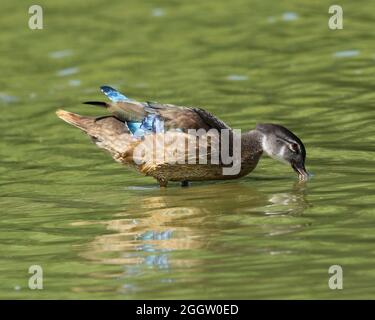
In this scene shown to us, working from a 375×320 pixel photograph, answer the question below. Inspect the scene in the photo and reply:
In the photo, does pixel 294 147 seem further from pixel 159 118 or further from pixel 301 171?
pixel 159 118

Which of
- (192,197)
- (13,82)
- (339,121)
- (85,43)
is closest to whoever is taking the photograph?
(192,197)

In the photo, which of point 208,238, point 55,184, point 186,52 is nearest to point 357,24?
point 186,52

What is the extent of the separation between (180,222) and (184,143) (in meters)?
1.69

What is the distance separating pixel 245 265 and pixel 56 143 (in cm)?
634

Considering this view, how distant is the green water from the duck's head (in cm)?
23

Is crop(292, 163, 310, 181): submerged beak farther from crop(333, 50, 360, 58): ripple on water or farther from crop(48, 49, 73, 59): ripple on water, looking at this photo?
crop(48, 49, 73, 59): ripple on water

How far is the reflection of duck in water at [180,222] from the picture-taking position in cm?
1070

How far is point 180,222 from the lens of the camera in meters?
12.0

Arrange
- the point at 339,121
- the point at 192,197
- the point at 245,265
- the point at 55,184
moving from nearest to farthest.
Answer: the point at 245,265
the point at 192,197
the point at 55,184
the point at 339,121

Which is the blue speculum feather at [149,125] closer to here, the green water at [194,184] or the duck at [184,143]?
the duck at [184,143]

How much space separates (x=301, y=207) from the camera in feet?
40.2

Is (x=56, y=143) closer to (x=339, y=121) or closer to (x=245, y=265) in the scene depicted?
(x=339, y=121)

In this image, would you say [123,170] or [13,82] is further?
[13,82]

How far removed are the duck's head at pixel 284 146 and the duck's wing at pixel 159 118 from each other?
0.52 metres
